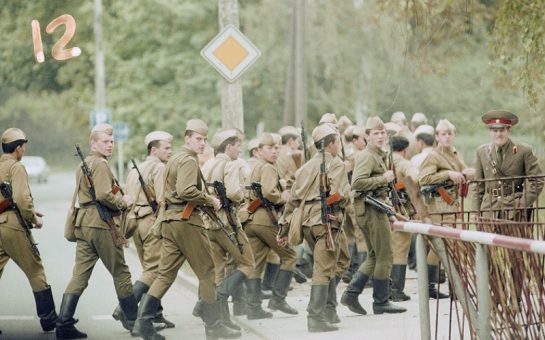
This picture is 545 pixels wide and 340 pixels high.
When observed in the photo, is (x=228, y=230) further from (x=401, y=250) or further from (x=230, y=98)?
(x=230, y=98)

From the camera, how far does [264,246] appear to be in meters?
13.3

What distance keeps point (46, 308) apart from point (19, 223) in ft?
2.67

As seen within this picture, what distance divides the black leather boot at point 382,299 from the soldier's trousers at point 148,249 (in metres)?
2.07

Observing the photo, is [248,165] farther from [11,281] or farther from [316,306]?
[11,281]

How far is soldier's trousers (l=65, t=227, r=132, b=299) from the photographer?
460 inches

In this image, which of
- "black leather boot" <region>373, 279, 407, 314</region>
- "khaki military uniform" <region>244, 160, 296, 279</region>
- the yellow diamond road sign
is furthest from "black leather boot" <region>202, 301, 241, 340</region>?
the yellow diamond road sign

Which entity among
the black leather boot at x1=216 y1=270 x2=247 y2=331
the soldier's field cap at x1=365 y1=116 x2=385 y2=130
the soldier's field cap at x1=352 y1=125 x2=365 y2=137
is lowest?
the black leather boot at x1=216 y1=270 x2=247 y2=331

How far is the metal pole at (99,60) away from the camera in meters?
39.7

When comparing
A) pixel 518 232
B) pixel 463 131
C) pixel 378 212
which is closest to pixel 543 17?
pixel 378 212

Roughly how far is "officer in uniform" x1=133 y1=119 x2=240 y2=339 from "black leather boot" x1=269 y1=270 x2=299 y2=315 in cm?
191

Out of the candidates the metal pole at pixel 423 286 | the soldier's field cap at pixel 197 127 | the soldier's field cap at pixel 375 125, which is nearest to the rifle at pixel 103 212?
the soldier's field cap at pixel 197 127

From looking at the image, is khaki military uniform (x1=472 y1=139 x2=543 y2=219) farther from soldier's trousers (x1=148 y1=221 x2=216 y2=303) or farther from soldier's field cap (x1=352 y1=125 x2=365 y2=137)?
soldier's field cap (x1=352 y1=125 x2=365 y2=137)

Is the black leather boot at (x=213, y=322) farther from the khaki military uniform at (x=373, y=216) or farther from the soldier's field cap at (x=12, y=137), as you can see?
the soldier's field cap at (x=12, y=137)

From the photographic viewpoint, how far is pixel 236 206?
12.7 meters
